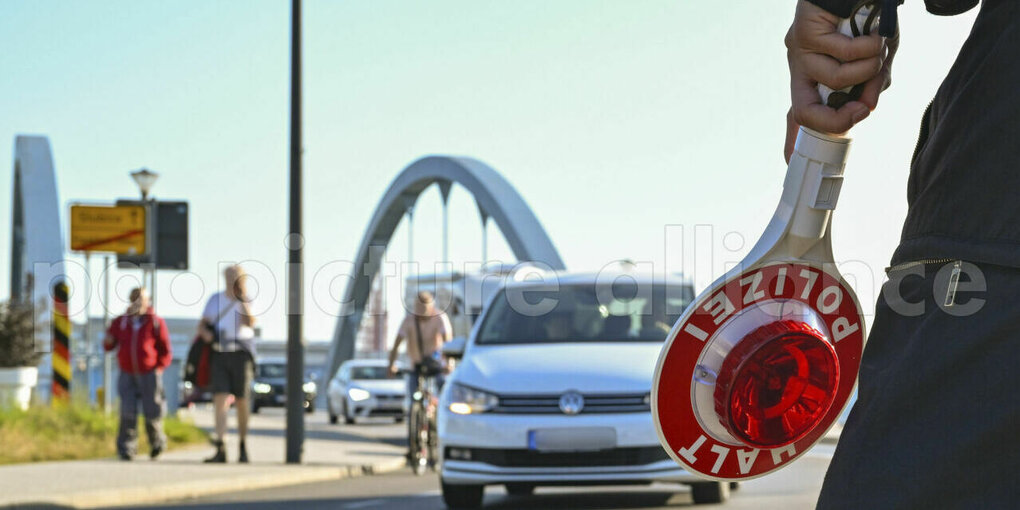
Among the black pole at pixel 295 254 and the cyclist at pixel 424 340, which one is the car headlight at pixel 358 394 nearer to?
the black pole at pixel 295 254

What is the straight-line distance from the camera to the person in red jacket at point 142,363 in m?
13.8

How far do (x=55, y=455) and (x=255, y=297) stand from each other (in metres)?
2.42

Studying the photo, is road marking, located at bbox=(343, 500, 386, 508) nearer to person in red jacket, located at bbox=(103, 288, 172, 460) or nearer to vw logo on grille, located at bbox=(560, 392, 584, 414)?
vw logo on grille, located at bbox=(560, 392, 584, 414)

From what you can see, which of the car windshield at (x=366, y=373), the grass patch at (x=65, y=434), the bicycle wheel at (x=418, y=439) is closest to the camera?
the bicycle wheel at (x=418, y=439)

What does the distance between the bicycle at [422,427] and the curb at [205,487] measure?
1.33 feet

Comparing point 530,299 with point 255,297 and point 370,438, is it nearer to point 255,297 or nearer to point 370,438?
point 255,297

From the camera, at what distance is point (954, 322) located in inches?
68.7

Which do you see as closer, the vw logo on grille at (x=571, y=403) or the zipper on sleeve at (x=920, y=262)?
the zipper on sleeve at (x=920, y=262)

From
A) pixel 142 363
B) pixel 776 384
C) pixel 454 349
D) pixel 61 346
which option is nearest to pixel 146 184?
pixel 61 346

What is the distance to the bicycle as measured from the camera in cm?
1277

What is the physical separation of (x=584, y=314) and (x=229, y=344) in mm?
4185

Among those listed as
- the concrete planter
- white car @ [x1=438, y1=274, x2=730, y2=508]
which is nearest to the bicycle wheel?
white car @ [x1=438, y1=274, x2=730, y2=508]

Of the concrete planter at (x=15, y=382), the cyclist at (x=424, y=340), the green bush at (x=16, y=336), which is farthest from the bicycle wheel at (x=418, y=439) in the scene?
the green bush at (x=16, y=336)

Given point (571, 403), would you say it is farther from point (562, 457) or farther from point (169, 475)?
point (169, 475)
